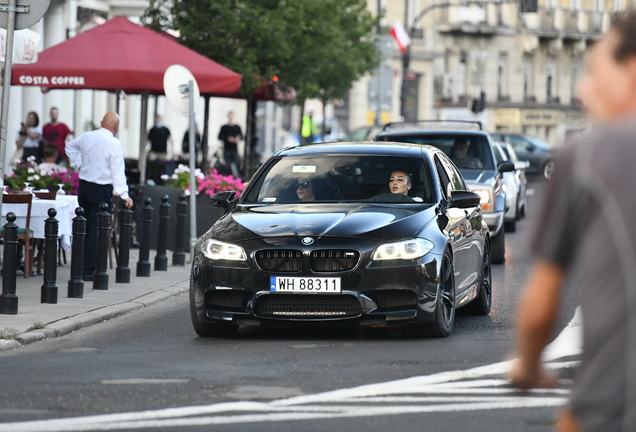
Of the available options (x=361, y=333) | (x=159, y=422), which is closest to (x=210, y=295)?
(x=361, y=333)

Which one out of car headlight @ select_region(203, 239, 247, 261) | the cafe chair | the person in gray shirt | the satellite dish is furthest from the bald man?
the person in gray shirt

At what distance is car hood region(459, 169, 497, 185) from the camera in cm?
1760

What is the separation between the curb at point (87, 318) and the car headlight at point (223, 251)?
1452 mm

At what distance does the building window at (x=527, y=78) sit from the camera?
7238 cm

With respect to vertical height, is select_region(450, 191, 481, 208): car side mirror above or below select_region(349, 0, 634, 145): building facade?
below

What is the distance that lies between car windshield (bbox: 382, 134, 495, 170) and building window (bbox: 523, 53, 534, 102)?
180 feet

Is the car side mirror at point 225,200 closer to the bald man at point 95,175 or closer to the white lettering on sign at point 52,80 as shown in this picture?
the bald man at point 95,175

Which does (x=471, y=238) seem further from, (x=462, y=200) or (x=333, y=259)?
(x=333, y=259)

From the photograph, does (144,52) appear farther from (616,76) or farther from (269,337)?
(616,76)

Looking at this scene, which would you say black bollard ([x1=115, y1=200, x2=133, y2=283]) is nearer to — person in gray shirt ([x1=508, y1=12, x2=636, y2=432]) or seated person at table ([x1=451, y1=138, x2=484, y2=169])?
seated person at table ([x1=451, y1=138, x2=484, y2=169])

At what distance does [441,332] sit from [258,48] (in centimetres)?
1780

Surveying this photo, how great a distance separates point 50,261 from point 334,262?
350 centimetres

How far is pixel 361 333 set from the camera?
383 inches

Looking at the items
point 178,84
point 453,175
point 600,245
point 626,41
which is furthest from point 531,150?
point 600,245
